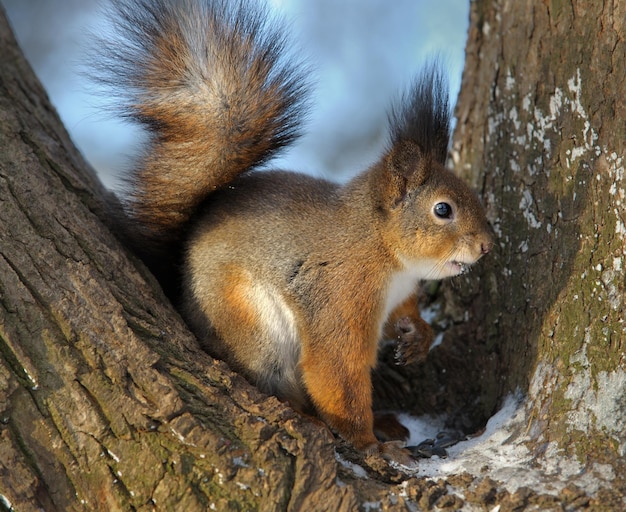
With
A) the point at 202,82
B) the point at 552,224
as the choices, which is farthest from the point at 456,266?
the point at 202,82

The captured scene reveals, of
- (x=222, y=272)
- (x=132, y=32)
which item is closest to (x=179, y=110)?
(x=132, y=32)

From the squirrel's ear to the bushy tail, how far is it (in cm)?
32

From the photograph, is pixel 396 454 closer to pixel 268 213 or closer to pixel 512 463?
pixel 512 463

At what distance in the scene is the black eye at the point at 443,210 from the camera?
6.92 feet

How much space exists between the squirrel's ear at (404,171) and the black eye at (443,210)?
89 mm

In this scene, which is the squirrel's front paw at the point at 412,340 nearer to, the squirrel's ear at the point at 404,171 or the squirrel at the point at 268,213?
the squirrel at the point at 268,213

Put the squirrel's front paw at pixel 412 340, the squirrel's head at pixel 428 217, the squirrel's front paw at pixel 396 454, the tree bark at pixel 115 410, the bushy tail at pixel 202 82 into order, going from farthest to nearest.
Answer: the squirrel's front paw at pixel 412 340 < the squirrel's head at pixel 428 217 < the bushy tail at pixel 202 82 < the squirrel's front paw at pixel 396 454 < the tree bark at pixel 115 410

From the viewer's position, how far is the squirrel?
1.95 m

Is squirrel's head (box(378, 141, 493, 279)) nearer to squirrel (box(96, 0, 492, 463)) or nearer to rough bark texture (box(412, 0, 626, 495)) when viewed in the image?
squirrel (box(96, 0, 492, 463))

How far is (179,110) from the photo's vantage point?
198 cm

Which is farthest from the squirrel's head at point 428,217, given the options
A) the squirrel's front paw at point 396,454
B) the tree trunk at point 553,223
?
the squirrel's front paw at point 396,454

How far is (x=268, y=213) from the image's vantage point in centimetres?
213

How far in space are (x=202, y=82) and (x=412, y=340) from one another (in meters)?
1.01

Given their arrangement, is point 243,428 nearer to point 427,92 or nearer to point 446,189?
point 446,189
